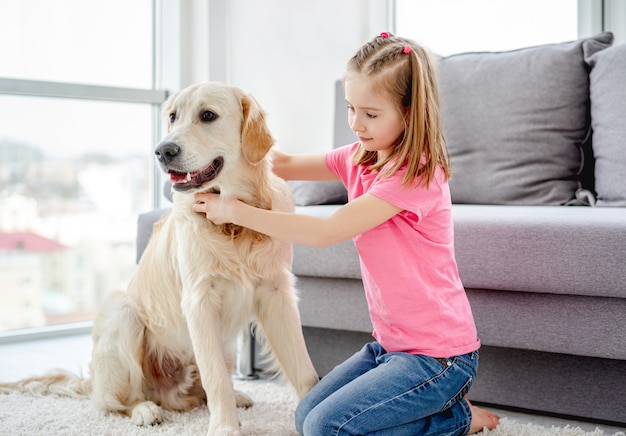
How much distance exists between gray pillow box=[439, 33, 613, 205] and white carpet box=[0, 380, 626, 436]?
3.37ft

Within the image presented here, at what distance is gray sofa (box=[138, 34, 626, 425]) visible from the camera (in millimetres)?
1690

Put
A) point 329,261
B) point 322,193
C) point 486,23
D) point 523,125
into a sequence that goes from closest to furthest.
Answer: point 329,261 < point 523,125 < point 322,193 < point 486,23

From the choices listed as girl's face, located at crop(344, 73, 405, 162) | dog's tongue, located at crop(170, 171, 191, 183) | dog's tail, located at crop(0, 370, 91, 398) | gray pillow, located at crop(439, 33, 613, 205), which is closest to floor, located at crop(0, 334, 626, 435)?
dog's tail, located at crop(0, 370, 91, 398)

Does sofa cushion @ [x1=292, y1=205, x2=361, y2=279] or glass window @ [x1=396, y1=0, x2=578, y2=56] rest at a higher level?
glass window @ [x1=396, y1=0, x2=578, y2=56]

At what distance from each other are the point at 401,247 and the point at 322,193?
3.58 feet

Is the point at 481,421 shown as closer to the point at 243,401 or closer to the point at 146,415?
the point at 243,401

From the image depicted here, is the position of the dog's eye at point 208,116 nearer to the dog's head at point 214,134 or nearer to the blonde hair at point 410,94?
the dog's head at point 214,134

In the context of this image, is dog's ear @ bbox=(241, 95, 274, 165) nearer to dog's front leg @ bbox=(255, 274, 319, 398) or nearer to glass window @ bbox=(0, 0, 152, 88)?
dog's front leg @ bbox=(255, 274, 319, 398)

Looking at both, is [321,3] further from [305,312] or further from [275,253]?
[275,253]

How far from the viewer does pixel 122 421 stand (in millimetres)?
1793

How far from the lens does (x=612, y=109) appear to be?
2.31 metres

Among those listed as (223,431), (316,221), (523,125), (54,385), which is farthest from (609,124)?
(54,385)

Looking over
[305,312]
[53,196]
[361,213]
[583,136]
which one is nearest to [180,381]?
[305,312]

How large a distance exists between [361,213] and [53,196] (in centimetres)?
249
